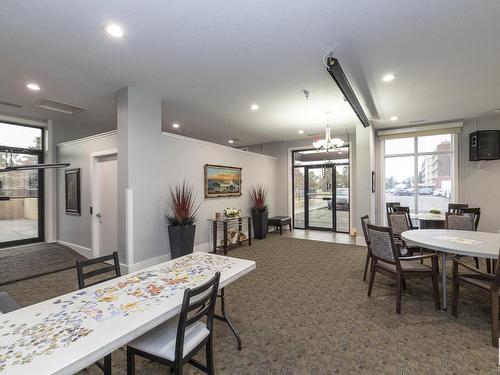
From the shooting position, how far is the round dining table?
2562 mm

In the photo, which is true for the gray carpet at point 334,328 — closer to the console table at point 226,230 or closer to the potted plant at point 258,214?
the console table at point 226,230

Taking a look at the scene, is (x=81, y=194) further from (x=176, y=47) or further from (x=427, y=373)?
(x=427, y=373)

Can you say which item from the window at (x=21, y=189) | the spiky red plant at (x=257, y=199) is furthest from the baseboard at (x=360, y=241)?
the window at (x=21, y=189)

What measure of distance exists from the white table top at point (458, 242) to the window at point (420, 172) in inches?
136

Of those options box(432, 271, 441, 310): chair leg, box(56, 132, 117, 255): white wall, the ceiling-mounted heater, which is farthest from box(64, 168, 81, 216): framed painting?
box(432, 271, 441, 310): chair leg

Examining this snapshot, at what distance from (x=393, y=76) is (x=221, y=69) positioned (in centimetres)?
244

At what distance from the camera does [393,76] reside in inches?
140

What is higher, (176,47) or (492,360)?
(176,47)

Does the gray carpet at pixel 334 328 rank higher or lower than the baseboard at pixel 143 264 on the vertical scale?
lower

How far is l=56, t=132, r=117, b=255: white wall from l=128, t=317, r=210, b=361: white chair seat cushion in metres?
3.63

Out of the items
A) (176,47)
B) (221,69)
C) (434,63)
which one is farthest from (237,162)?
(434,63)

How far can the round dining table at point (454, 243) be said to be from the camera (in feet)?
8.41

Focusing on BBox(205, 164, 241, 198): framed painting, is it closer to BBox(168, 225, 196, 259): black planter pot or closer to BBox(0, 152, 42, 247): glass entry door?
BBox(168, 225, 196, 259): black planter pot

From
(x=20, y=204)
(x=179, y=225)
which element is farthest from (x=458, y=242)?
(x=20, y=204)
